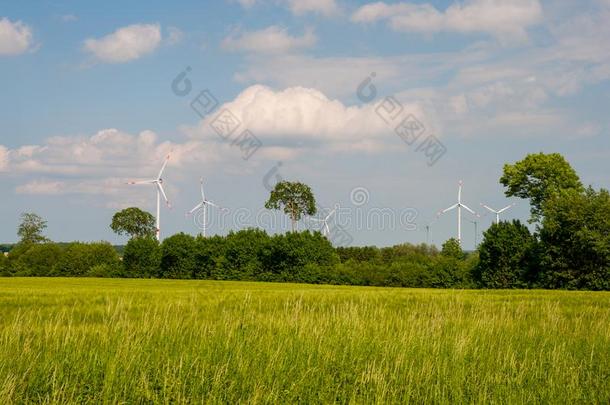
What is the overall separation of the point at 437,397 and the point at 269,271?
6570cm

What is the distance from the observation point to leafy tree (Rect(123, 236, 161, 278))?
81.5 meters

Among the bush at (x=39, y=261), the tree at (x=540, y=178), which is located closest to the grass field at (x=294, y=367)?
the tree at (x=540, y=178)

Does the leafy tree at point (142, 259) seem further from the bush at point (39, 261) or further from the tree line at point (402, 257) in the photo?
the bush at point (39, 261)

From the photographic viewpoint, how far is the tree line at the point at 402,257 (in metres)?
56.1

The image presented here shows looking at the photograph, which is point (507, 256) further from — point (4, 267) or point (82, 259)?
point (4, 267)

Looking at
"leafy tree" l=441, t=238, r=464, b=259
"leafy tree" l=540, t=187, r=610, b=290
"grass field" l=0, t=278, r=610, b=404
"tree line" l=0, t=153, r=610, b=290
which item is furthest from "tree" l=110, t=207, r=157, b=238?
"grass field" l=0, t=278, r=610, b=404

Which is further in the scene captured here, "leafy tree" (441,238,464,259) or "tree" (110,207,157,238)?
"tree" (110,207,157,238)

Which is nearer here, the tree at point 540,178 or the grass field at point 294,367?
the grass field at point 294,367

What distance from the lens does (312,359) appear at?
1147 centimetres

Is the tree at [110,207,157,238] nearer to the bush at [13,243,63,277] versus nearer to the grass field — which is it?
the bush at [13,243,63,277]

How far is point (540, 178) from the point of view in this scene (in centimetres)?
7281

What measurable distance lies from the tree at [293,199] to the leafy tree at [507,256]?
3327 centimetres

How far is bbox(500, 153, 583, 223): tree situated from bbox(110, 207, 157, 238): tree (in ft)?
203

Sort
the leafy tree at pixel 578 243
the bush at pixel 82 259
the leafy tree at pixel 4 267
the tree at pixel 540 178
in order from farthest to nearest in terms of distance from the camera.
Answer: the leafy tree at pixel 4 267 → the bush at pixel 82 259 → the tree at pixel 540 178 → the leafy tree at pixel 578 243
